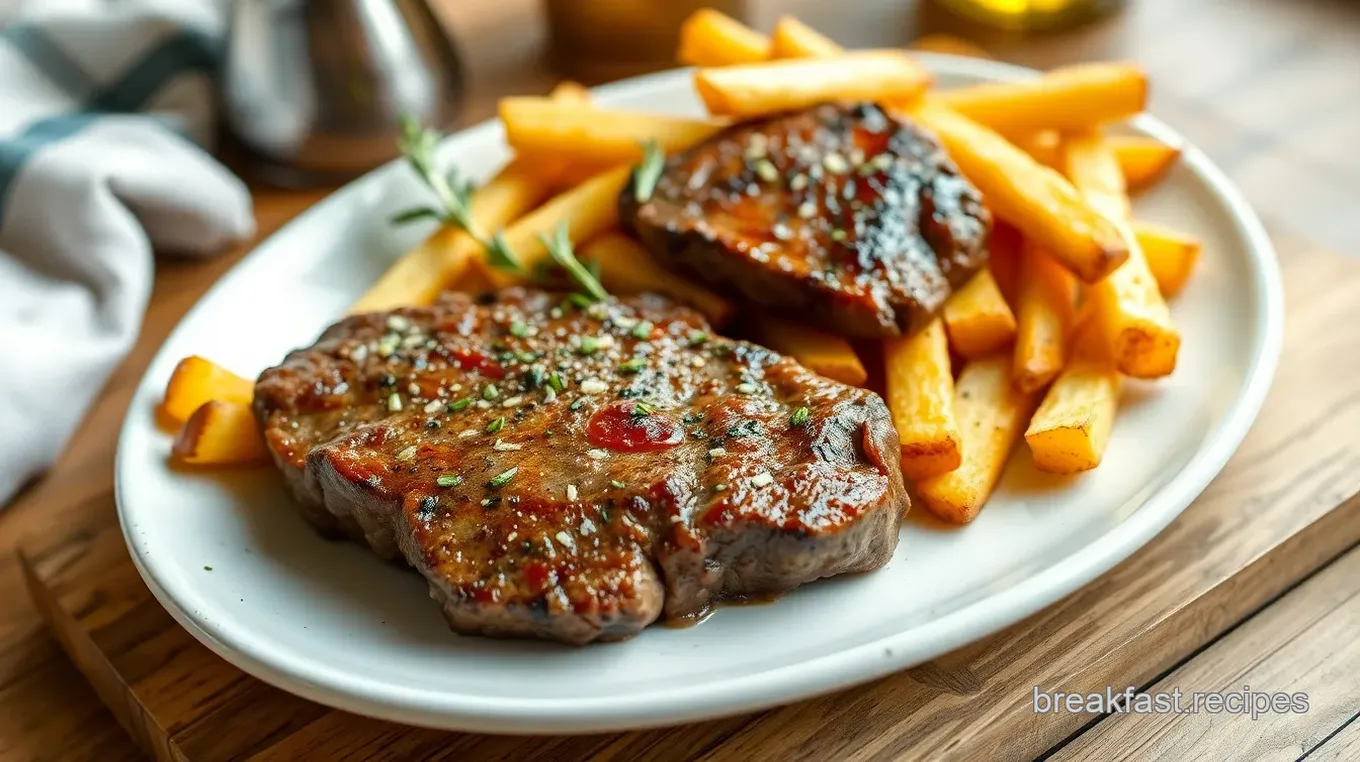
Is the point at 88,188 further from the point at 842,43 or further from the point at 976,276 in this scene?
the point at 842,43

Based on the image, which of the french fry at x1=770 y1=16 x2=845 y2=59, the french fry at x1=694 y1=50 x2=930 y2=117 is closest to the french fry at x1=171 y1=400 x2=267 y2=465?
the french fry at x1=694 y1=50 x2=930 y2=117

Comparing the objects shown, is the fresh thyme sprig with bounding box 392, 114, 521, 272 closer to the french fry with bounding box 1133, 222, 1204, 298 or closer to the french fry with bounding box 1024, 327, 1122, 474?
the french fry with bounding box 1024, 327, 1122, 474

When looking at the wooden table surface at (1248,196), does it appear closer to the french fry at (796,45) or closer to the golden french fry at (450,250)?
the golden french fry at (450,250)

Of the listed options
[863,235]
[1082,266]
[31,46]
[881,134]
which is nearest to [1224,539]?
[1082,266]

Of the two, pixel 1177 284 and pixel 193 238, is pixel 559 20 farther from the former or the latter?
pixel 1177 284

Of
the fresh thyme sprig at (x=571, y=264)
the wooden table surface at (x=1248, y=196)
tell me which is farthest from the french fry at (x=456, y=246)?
the wooden table surface at (x=1248, y=196)
